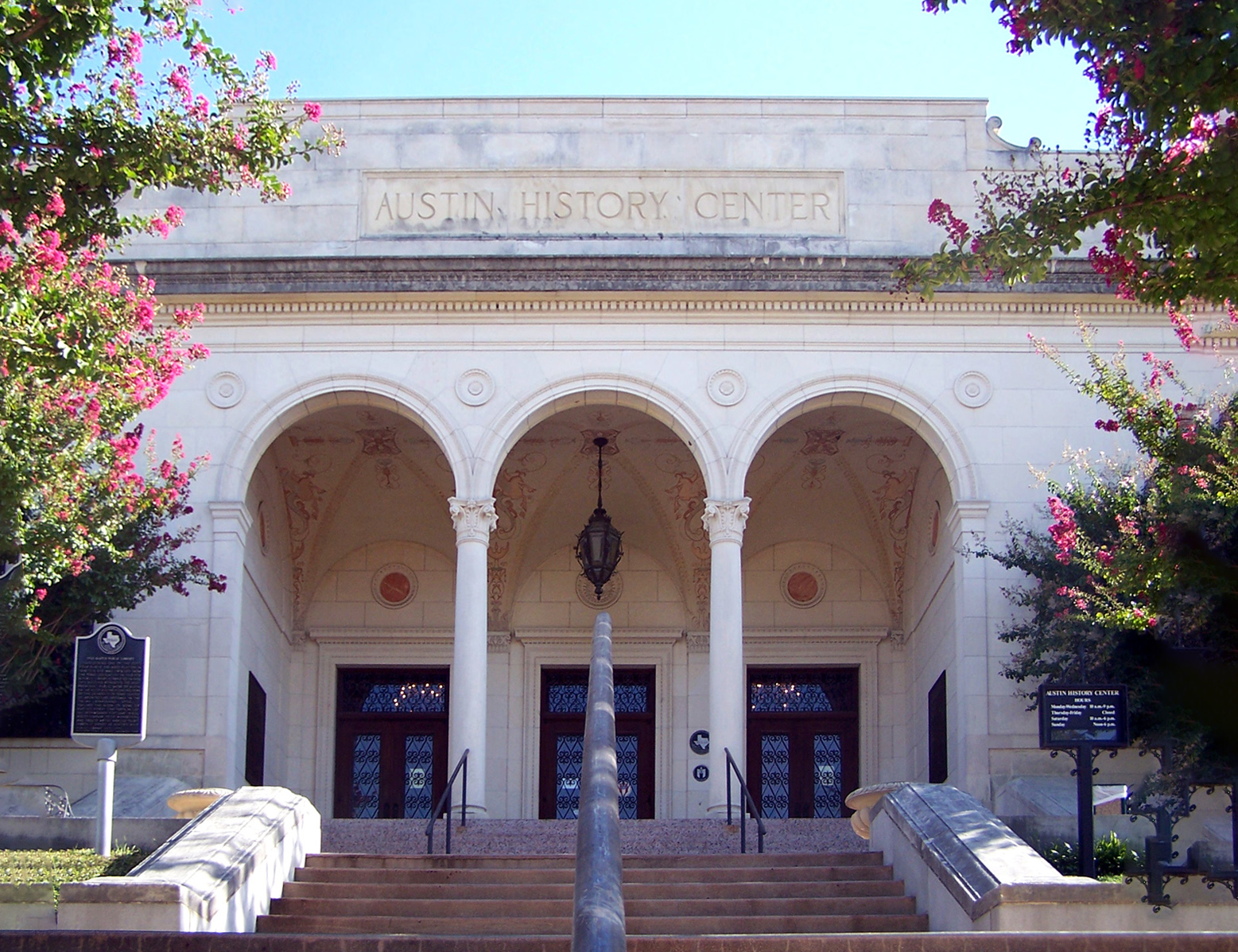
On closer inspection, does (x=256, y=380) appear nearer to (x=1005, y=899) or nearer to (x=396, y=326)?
(x=396, y=326)

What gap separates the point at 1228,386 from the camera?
61.1 feet

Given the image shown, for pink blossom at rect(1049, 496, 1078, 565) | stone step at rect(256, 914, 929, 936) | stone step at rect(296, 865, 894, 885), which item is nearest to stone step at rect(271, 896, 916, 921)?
stone step at rect(256, 914, 929, 936)

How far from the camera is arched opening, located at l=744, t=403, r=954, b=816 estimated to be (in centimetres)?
2186

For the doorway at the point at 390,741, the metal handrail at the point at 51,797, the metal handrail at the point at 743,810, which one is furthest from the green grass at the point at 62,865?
the doorway at the point at 390,741

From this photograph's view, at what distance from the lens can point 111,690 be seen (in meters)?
13.7

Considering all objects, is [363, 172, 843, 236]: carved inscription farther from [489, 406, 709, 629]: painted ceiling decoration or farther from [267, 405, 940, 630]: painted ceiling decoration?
[489, 406, 709, 629]: painted ceiling decoration

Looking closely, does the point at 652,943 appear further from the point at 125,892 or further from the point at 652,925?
the point at 125,892

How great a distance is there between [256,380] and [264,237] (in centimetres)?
168

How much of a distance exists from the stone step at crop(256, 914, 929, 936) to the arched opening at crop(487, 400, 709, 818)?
33.9ft

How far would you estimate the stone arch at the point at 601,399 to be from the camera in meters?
18.8

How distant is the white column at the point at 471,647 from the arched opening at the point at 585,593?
3.39 meters

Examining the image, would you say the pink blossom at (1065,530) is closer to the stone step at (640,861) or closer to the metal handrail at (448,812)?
the stone step at (640,861)

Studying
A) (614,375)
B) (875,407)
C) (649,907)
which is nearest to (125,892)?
(649,907)

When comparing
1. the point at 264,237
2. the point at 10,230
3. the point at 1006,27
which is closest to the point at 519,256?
the point at 264,237
